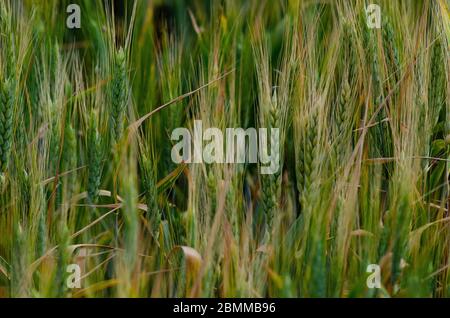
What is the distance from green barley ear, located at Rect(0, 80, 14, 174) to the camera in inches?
67.3

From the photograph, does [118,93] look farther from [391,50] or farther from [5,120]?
[391,50]

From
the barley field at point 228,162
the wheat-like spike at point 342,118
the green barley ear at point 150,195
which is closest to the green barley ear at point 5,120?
the barley field at point 228,162

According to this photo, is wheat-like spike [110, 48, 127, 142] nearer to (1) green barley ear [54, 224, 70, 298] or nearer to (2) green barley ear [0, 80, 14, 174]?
(2) green barley ear [0, 80, 14, 174]

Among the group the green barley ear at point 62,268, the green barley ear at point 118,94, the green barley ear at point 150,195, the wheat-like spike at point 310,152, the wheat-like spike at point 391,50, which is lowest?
the green barley ear at point 62,268

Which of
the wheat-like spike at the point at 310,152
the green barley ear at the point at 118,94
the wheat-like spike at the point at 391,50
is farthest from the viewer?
the wheat-like spike at the point at 391,50

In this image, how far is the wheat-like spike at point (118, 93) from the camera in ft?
5.76

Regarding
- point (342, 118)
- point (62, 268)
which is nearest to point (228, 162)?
point (342, 118)

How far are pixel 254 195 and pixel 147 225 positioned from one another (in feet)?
0.99

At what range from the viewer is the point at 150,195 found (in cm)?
171

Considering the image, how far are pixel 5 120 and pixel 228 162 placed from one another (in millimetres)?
433

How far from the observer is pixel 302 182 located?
1671 mm

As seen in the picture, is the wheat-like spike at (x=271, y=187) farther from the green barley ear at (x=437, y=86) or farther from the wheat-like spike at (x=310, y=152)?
the green barley ear at (x=437, y=86)

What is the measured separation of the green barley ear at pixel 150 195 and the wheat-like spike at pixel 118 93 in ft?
0.31
